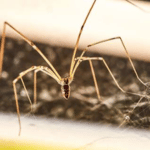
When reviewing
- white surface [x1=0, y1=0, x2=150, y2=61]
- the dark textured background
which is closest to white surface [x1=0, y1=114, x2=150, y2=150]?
the dark textured background

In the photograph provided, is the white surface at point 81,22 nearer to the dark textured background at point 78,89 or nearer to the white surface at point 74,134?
the dark textured background at point 78,89

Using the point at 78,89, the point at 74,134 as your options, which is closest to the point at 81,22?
the point at 78,89

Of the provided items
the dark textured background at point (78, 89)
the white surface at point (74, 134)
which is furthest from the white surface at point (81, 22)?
the white surface at point (74, 134)

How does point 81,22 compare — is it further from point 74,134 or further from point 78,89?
point 74,134

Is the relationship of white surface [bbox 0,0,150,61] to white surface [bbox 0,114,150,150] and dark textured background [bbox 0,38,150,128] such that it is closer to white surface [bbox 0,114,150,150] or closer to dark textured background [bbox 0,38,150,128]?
dark textured background [bbox 0,38,150,128]

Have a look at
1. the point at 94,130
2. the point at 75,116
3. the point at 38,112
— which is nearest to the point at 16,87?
the point at 38,112

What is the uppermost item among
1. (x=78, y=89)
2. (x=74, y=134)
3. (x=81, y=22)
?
(x=81, y=22)

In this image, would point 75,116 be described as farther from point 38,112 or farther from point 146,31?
point 146,31
